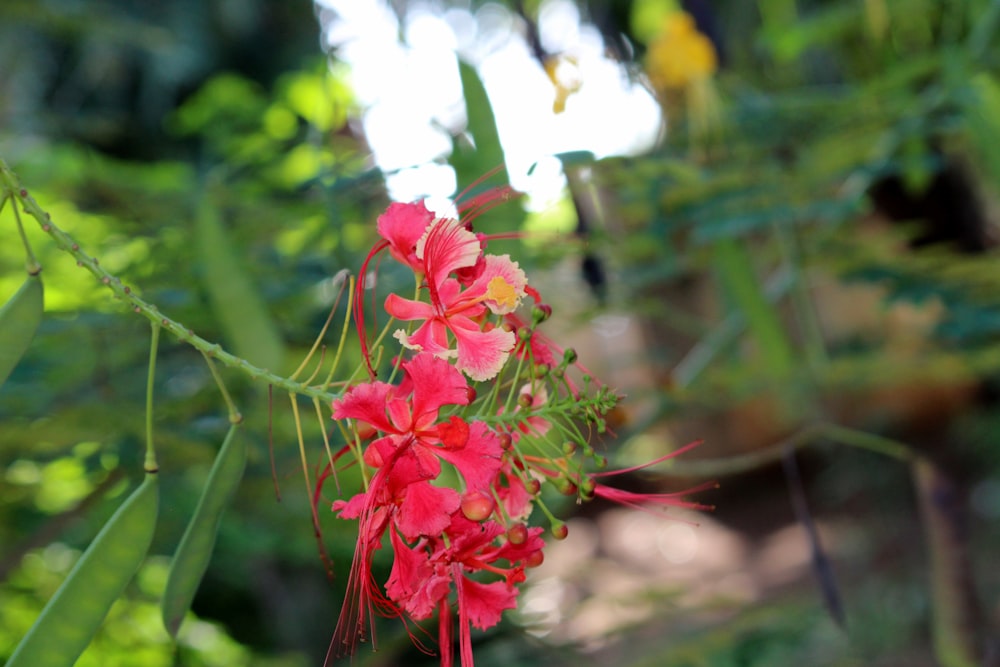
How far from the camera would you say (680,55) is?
7.62 feet

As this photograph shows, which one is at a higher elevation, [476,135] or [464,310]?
[476,135]

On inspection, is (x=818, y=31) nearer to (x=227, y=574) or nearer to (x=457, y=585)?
(x=457, y=585)

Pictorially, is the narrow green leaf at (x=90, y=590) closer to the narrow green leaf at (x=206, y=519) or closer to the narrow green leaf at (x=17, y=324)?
the narrow green leaf at (x=206, y=519)

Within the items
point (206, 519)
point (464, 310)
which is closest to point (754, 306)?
point (464, 310)

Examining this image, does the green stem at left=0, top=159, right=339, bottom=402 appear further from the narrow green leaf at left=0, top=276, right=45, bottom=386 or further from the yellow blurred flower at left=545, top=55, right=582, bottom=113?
the yellow blurred flower at left=545, top=55, right=582, bottom=113

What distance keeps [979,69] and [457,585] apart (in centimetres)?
199

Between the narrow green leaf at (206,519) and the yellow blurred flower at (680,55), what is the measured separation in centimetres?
192

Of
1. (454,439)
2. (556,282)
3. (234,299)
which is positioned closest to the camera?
(454,439)

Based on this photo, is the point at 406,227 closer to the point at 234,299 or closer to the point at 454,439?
the point at 454,439

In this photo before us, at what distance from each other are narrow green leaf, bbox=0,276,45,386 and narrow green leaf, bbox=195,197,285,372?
0.45 m

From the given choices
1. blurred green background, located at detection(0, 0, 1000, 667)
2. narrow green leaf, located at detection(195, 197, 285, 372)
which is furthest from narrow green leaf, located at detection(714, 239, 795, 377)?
narrow green leaf, located at detection(195, 197, 285, 372)

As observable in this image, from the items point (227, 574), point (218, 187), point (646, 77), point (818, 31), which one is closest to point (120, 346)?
point (218, 187)

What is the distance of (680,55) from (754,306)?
78 centimetres

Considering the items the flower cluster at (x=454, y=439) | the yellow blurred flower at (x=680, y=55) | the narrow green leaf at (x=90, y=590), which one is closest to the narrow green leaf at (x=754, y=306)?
the yellow blurred flower at (x=680, y=55)
